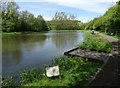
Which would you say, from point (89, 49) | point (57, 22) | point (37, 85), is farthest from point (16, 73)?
point (57, 22)

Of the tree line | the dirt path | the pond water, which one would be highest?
the tree line

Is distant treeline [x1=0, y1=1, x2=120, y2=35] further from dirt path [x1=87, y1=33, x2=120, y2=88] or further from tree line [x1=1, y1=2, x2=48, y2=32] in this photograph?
dirt path [x1=87, y1=33, x2=120, y2=88]

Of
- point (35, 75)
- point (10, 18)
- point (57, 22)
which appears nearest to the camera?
point (35, 75)

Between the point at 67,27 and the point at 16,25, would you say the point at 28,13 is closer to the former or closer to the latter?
the point at 16,25

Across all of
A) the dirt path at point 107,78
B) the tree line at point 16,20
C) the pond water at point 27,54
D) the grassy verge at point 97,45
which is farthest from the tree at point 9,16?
the dirt path at point 107,78

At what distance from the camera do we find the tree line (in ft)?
205

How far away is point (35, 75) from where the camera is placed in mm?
11414

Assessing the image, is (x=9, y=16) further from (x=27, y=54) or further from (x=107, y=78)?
(x=107, y=78)

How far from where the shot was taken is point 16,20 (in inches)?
2773

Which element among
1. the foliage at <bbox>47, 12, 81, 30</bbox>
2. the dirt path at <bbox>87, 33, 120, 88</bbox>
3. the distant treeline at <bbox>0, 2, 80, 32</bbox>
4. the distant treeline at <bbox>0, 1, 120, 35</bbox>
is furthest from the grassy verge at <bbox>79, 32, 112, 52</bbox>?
the foliage at <bbox>47, 12, 81, 30</bbox>

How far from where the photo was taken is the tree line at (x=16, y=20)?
62.6m

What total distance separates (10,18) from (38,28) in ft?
79.8

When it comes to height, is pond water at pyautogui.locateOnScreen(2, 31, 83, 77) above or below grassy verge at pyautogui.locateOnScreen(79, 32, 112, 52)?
below

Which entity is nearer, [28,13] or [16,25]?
[16,25]
